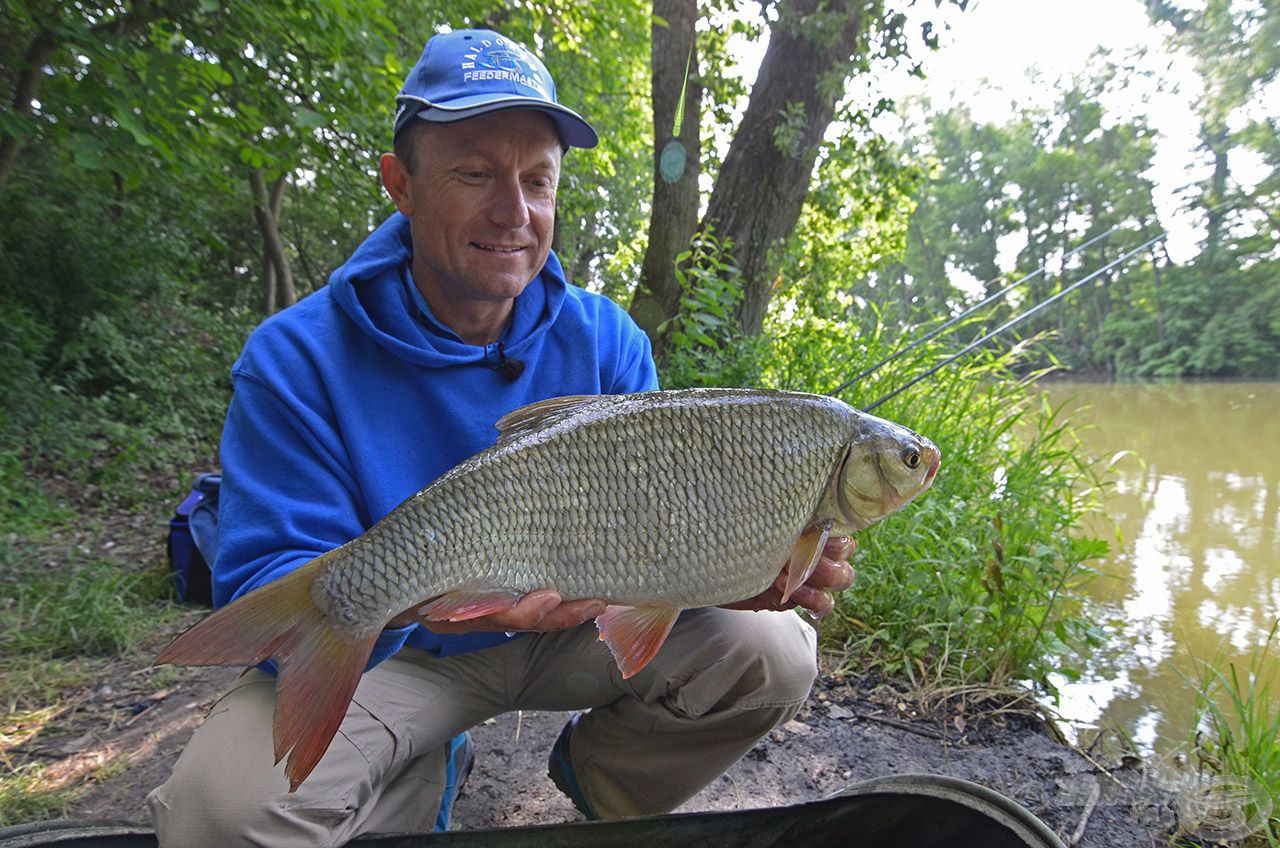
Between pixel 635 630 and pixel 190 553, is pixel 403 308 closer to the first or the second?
pixel 635 630

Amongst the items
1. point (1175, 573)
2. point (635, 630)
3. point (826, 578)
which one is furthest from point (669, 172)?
point (1175, 573)

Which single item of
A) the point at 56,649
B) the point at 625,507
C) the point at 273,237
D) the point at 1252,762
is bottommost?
the point at 1252,762

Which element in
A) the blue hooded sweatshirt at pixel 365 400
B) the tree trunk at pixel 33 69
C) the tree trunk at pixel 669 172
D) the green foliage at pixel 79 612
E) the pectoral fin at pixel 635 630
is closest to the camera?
the pectoral fin at pixel 635 630

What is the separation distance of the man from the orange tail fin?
0.72 ft

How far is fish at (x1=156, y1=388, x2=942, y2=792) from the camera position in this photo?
1.13 meters

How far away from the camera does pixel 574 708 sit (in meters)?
1.78

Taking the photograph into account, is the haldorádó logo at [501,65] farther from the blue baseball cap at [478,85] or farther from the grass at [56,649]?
the grass at [56,649]

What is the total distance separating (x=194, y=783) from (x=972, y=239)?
136 ft

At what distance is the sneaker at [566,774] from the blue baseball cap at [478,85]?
1428 millimetres

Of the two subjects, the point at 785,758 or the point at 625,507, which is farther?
the point at 785,758

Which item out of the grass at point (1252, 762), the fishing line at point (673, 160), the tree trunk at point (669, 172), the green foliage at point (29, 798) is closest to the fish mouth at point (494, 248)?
the green foliage at point (29, 798)

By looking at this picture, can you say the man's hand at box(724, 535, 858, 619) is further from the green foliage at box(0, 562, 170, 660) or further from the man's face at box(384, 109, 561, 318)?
the green foliage at box(0, 562, 170, 660)

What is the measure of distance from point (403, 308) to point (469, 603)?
28.9 inches

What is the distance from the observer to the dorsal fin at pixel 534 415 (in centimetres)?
132
